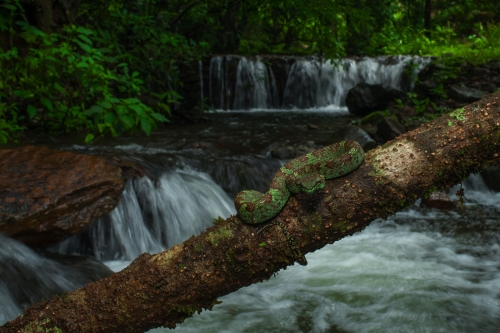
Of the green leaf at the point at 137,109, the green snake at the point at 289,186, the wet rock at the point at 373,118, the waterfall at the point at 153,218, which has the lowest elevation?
the waterfall at the point at 153,218

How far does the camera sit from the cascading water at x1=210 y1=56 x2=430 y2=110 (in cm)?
1675

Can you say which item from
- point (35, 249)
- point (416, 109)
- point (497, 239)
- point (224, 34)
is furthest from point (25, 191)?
point (224, 34)

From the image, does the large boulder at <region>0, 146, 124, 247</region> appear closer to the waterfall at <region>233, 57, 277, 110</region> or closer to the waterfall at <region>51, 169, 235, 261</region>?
the waterfall at <region>51, 169, 235, 261</region>

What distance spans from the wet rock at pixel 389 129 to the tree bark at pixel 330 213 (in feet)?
27.0

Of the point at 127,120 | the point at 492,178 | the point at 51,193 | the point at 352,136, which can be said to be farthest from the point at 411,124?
the point at 51,193

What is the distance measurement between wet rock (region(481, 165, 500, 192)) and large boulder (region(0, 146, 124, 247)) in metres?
6.63

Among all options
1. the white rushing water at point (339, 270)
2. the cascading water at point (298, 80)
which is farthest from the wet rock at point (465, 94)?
the white rushing water at point (339, 270)

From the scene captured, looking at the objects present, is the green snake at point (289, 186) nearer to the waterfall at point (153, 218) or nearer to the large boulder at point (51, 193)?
the large boulder at point (51, 193)

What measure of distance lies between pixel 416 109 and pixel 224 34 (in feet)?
25.9

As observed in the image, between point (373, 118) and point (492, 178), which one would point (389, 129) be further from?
point (373, 118)

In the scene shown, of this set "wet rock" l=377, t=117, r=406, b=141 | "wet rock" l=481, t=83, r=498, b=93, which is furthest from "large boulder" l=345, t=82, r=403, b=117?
"wet rock" l=377, t=117, r=406, b=141

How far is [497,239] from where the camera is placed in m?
6.97

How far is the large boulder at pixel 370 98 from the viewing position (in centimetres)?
1435

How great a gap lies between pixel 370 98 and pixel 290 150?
5756 mm
